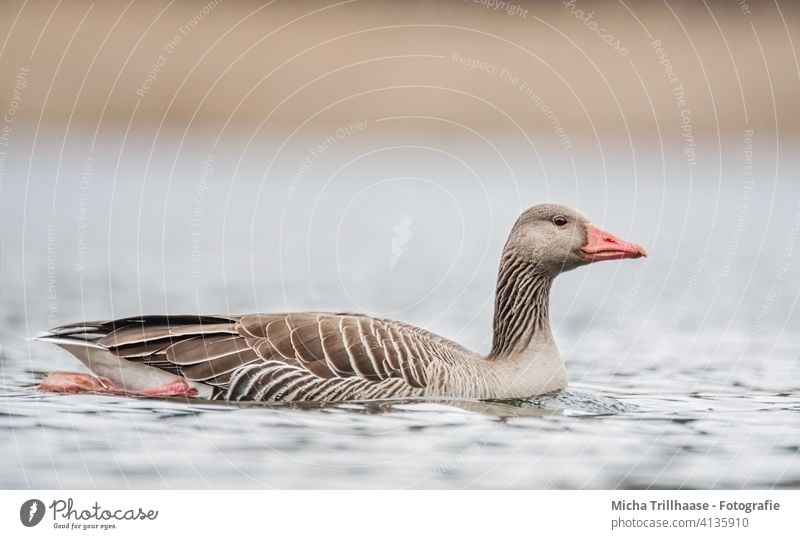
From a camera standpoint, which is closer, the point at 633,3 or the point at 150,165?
the point at 633,3

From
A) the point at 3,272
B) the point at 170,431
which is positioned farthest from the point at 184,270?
the point at 170,431

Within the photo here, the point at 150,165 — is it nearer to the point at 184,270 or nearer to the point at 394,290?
the point at 184,270

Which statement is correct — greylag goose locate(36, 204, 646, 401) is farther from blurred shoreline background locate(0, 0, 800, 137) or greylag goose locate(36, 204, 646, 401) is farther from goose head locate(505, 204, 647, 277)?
blurred shoreline background locate(0, 0, 800, 137)

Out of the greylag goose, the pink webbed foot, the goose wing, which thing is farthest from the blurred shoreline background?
the pink webbed foot

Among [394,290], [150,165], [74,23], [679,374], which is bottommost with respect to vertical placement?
[679,374]

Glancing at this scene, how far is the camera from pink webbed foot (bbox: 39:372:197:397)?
5098mm

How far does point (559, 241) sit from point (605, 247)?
0.24 metres

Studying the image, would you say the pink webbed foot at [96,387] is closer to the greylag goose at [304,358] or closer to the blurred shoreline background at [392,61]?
the greylag goose at [304,358]

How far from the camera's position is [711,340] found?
6371mm

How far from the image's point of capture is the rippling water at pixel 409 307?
180 inches

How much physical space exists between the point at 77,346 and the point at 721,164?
3830 mm

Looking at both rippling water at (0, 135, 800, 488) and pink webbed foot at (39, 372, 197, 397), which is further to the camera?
pink webbed foot at (39, 372, 197, 397)

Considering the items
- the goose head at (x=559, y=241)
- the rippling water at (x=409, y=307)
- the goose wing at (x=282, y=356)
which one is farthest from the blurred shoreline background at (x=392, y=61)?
the goose wing at (x=282, y=356)

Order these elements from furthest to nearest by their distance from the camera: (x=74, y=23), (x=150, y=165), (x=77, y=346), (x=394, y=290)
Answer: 1. (x=394, y=290)
2. (x=150, y=165)
3. (x=74, y=23)
4. (x=77, y=346)
